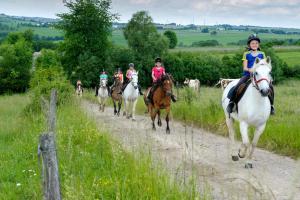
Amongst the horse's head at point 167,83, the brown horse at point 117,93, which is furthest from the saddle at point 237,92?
the brown horse at point 117,93

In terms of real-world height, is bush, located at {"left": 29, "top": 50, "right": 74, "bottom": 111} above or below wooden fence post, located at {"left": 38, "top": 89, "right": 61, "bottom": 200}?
below

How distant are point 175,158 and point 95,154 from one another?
2351mm

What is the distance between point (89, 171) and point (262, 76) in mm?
3949

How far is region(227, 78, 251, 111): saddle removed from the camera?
403 inches

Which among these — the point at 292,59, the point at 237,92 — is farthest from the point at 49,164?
the point at 292,59

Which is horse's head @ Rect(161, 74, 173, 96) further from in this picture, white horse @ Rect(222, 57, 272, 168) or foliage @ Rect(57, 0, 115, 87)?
foliage @ Rect(57, 0, 115, 87)

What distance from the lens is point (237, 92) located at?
10445 millimetres

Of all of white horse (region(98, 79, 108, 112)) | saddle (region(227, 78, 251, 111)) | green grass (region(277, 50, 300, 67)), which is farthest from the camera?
green grass (region(277, 50, 300, 67))

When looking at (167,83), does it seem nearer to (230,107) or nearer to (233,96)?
(230,107)

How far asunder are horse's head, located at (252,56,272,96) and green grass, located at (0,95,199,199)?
122 inches

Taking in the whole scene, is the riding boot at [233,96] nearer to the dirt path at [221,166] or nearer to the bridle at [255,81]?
the bridle at [255,81]

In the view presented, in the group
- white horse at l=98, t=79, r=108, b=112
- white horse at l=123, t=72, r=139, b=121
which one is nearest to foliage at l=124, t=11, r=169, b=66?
white horse at l=98, t=79, r=108, b=112

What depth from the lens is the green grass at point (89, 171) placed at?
5.94 m

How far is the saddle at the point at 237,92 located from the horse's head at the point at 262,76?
464 mm
